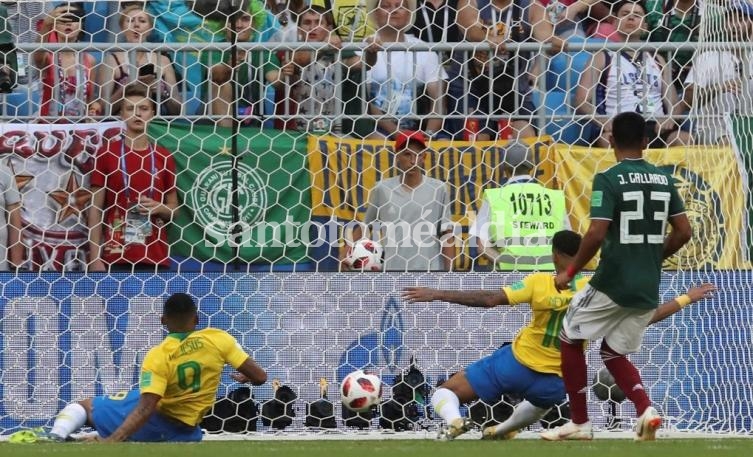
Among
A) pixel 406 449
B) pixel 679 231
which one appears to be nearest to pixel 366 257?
pixel 679 231

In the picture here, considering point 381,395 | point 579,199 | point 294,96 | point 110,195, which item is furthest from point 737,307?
point 110,195

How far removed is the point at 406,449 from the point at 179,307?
2157mm

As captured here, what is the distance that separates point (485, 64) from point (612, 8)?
1.34 m

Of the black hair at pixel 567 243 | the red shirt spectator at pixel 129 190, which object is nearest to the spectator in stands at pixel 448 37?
the red shirt spectator at pixel 129 190

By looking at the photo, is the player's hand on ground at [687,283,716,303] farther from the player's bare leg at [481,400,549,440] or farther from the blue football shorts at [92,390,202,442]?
the blue football shorts at [92,390,202,442]

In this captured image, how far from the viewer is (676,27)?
40.0 ft

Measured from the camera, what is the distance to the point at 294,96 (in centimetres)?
1209

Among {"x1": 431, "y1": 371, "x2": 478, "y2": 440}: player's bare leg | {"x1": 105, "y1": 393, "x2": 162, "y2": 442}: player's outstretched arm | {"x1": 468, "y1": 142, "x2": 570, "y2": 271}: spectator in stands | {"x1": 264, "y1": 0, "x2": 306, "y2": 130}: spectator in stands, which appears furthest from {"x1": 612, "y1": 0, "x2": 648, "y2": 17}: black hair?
{"x1": 105, "y1": 393, "x2": 162, "y2": 442}: player's outstretched arm

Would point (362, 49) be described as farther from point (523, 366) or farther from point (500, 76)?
point (523, 366)

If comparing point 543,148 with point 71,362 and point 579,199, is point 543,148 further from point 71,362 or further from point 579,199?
point 71,362

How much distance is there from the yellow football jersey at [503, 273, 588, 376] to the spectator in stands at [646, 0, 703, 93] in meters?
2.97

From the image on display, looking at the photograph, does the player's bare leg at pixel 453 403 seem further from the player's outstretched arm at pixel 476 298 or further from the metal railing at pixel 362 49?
the metal railing at pixel 362 49

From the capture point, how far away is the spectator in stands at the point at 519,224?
1131 cm

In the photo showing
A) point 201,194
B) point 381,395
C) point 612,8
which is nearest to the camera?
point 381,395
